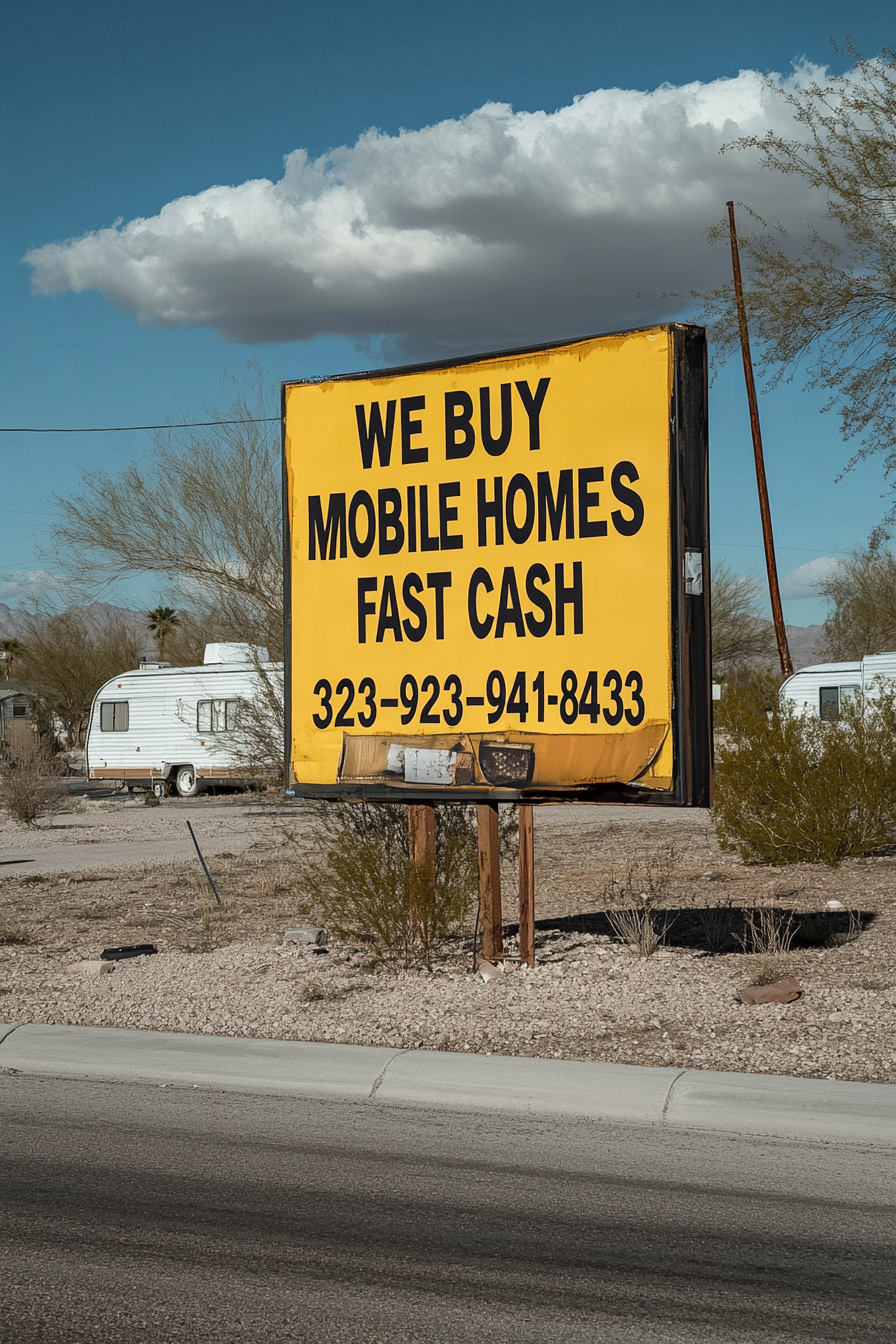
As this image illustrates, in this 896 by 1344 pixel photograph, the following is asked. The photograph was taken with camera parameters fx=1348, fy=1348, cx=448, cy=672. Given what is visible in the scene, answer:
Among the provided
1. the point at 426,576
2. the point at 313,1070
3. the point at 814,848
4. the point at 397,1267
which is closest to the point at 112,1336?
the point at 397,1267

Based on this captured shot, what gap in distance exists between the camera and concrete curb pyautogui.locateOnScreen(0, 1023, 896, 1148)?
19.8ft

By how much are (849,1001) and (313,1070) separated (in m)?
3.09

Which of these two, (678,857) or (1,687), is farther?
(1,687)

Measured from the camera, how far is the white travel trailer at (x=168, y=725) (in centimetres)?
3014

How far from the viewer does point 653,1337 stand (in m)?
3.93

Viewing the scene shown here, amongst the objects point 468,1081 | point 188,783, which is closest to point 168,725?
point 188,783

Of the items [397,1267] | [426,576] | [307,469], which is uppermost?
[307,469]

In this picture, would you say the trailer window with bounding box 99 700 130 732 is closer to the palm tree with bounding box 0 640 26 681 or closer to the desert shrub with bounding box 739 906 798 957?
the desert shrub with bounding box 739 906 798 957

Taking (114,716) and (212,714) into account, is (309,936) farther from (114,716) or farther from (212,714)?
(114,716)

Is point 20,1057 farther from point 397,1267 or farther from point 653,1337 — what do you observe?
point 653,1337

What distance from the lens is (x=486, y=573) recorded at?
353 inches

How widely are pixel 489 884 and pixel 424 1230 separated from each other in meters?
4.27

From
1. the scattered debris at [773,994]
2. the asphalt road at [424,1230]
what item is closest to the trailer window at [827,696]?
the scattered debris at [773,994]

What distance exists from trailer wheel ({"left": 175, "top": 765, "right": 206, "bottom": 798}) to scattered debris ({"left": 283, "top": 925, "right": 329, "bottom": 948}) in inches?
875
